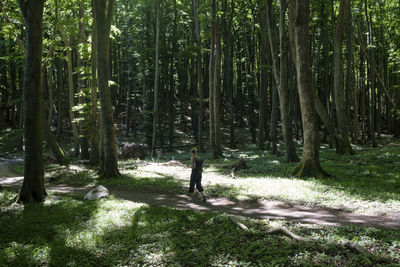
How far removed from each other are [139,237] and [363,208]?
5.93 m

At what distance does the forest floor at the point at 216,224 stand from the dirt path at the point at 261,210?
0.09 ft

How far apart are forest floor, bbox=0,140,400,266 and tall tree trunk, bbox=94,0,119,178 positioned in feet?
4.13

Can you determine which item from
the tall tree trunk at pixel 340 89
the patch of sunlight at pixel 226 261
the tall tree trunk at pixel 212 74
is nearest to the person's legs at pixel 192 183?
the patch of sunlight at pixel 226 261

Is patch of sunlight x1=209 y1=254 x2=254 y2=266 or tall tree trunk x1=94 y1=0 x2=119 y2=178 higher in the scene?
tall tree trunk x1=94 y1=0 x2=119 y2=178

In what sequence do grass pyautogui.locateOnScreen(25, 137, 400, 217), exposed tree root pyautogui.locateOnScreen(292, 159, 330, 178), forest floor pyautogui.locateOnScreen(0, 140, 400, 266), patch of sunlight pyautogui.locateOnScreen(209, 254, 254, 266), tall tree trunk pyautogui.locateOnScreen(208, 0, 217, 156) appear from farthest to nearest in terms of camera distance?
tall tree trunk pyautogui.locateOnScreen(208, 0, 217, 156)
exposed tree root pyautogui.locateOnScreen(292, 159, 330, 178)
grass pyautogui.locateOnScreen(25, 137, 400, 217)
forest floor pyautogui.locateOnScreen(0, 140, 400, 266)
patch of sunlight pyautogui.locateOnScreen(209, 254, 254, 266)

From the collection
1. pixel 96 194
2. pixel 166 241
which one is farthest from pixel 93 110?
pixel 166 241

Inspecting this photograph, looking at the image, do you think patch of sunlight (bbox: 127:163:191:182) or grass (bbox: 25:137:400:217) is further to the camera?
patch of sunlight (bbox: 127:163:191:182)

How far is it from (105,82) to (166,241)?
30.7 ft

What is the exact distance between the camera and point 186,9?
29.2 meters

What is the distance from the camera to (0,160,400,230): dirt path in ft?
24.3

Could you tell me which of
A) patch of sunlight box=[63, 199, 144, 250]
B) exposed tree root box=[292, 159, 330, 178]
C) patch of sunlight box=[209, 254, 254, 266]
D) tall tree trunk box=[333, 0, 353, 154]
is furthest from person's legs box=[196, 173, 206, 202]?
tall tree trunk box=[333, 0, 353, 154]

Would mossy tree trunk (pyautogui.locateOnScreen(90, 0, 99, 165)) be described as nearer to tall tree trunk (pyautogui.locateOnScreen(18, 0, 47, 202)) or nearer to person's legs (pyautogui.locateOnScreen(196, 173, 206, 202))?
tall tree trunk (pyautogui.locateOnScreen(18, 0, 47, 202))

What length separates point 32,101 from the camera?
9234 millimetres

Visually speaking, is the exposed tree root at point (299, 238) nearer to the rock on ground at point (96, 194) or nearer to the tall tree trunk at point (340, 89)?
the rock on ground at point (96, 194)
